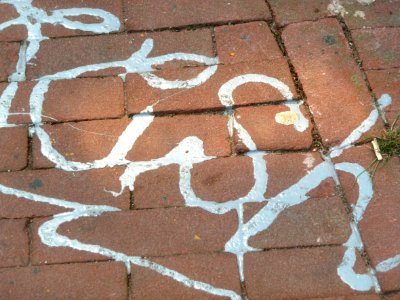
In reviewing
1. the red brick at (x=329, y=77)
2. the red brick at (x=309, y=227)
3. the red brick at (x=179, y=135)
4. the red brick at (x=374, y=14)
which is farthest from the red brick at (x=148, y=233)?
the red brick at (x=374, y=14)

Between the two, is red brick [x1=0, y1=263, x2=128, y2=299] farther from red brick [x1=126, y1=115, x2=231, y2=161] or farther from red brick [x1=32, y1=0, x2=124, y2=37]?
red brick [x1=32, y1=0, x2=124, y2=37]

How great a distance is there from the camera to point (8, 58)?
236 cm

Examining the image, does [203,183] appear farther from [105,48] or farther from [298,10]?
[298,10]

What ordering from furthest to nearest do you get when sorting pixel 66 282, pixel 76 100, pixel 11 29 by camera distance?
1. pixel 11 29
2. pixel 76 100
3. pixel 66 282

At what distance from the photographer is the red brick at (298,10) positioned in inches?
97.7

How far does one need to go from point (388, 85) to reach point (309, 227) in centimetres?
→ 73

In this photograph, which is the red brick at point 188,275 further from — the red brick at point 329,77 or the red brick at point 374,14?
the red brick at point 374,14

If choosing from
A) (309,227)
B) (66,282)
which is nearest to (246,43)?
(309,227)

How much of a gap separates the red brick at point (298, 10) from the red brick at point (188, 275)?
1.15 metres

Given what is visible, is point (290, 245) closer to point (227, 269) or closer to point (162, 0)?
point (227, 269)

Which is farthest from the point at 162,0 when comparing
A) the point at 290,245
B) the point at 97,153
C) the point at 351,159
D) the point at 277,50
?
the point at 290,245

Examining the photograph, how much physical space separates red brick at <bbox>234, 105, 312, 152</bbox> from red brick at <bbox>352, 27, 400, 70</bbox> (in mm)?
405

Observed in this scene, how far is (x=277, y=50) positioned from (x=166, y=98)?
536mm

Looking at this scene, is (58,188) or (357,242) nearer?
(357,242)
